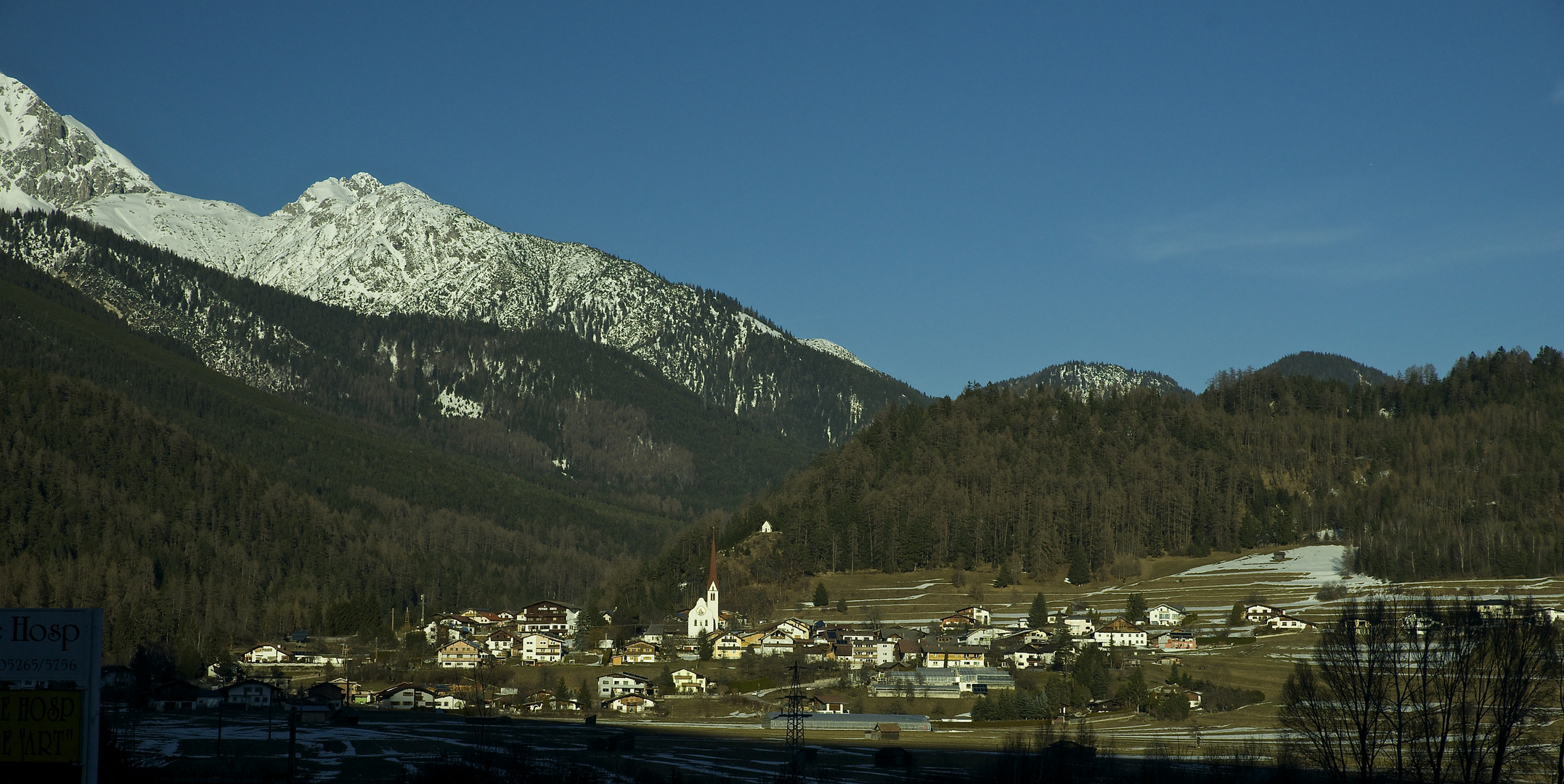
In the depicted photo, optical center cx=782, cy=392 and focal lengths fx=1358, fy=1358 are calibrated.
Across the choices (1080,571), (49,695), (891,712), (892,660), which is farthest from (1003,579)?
(49,695)

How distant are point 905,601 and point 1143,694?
5600 centimetres

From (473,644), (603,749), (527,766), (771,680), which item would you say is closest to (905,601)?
(771,680)

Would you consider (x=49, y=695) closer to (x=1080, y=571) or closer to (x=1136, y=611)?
(x=1136, y=611)

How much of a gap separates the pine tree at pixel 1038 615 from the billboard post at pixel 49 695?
115506 millimetres

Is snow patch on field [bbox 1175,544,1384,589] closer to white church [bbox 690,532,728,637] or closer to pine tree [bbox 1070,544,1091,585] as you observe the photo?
pine tree [bbox 1070,544,1091,585]

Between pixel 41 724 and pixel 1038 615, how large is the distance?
387ft

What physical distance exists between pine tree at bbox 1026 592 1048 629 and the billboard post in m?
116

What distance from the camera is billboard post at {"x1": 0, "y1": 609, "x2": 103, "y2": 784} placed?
90.7ft

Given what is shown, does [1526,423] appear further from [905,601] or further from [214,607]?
[214,607]

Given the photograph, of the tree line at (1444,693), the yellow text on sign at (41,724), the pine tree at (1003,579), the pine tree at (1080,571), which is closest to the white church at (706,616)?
the pine tree at (1003,579)

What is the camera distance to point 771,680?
394 feet

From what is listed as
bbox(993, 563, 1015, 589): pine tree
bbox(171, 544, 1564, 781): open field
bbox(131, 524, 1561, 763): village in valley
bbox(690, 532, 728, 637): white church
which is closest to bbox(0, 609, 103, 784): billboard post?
bbox(171, 544, 1564, 781): open field

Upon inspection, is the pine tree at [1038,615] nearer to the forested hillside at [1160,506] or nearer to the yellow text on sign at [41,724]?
the forested hillside at [1160,506]

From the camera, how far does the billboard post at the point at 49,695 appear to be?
2764 cm
